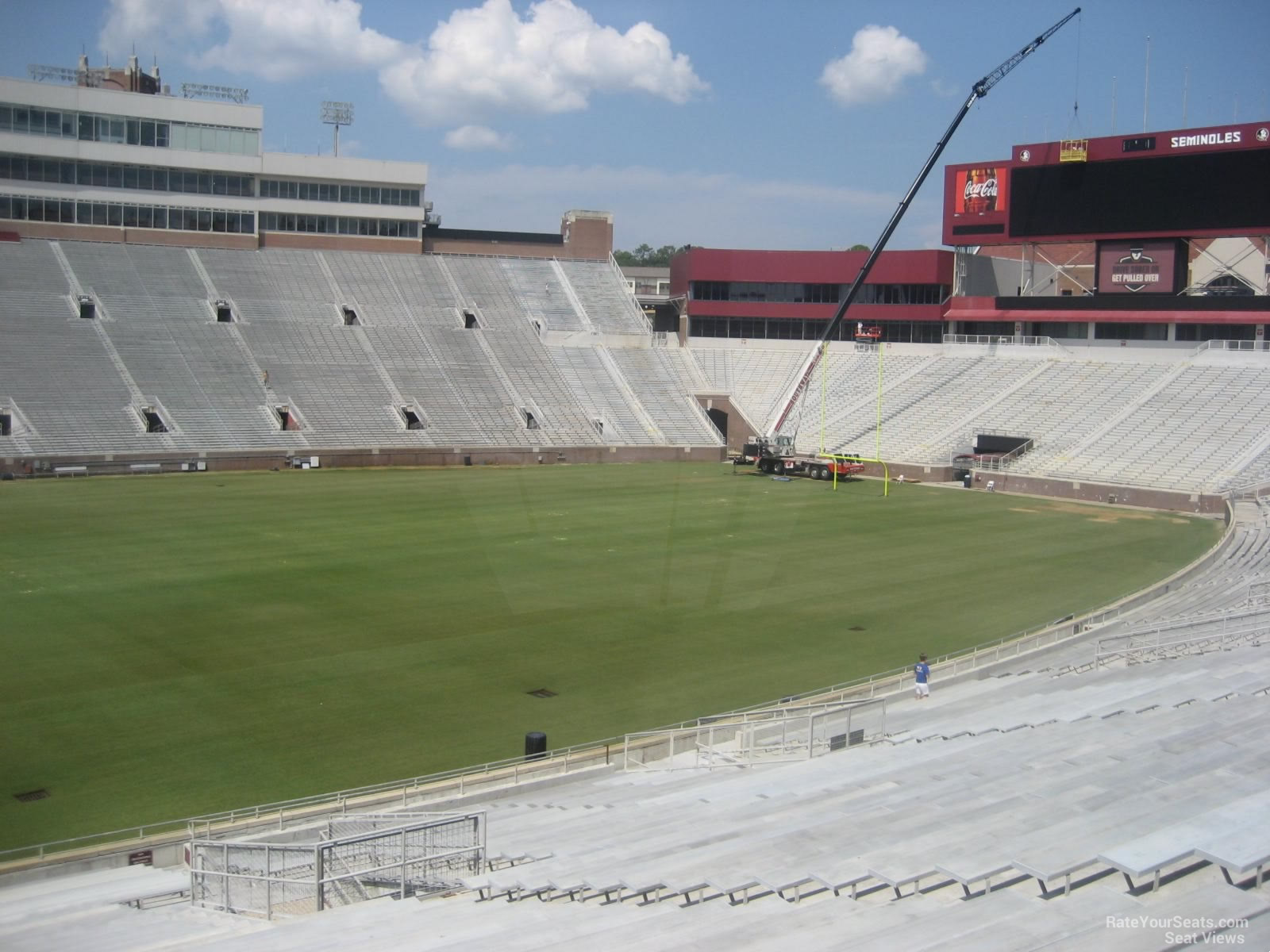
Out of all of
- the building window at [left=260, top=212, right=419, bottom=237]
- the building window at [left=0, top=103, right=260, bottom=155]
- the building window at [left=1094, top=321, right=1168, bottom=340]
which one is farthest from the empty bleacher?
the building window at [left=0, top=103, right=260, bottom=155]

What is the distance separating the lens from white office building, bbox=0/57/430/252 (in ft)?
208

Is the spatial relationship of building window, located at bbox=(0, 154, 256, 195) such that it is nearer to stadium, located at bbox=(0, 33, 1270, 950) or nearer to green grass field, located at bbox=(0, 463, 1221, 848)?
stadium, located at bbox=(0, 33, 1270, 950)

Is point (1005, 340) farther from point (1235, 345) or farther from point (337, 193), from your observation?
point (337, 193)

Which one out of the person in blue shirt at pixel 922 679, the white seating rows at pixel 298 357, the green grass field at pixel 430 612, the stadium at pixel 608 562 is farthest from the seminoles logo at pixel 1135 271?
the person in blue shirt at pixel 922 679

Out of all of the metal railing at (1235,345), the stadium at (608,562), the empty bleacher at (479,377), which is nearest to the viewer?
the stadium at (608,562)

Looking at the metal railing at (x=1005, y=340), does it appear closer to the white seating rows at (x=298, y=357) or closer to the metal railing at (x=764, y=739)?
the white seating rows at (x=298, y=357)

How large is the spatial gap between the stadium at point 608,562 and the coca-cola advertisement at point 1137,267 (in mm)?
212

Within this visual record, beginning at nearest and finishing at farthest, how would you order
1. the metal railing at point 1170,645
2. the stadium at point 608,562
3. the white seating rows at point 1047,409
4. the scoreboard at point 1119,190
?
the stadium at point 608,562, the metal railing at point 1170,645, the white seating rows at point 1047,409, the scoreboard at point 1119,190

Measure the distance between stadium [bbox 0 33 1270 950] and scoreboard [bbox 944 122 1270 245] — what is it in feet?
0.65

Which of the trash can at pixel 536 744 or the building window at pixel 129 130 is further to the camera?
the building window at pixel 129 130

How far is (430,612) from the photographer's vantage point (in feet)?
87.7

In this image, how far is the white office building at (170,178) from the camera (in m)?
63.4

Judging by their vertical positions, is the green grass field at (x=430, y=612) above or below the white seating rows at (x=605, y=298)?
below

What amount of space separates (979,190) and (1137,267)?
30.5 feet
